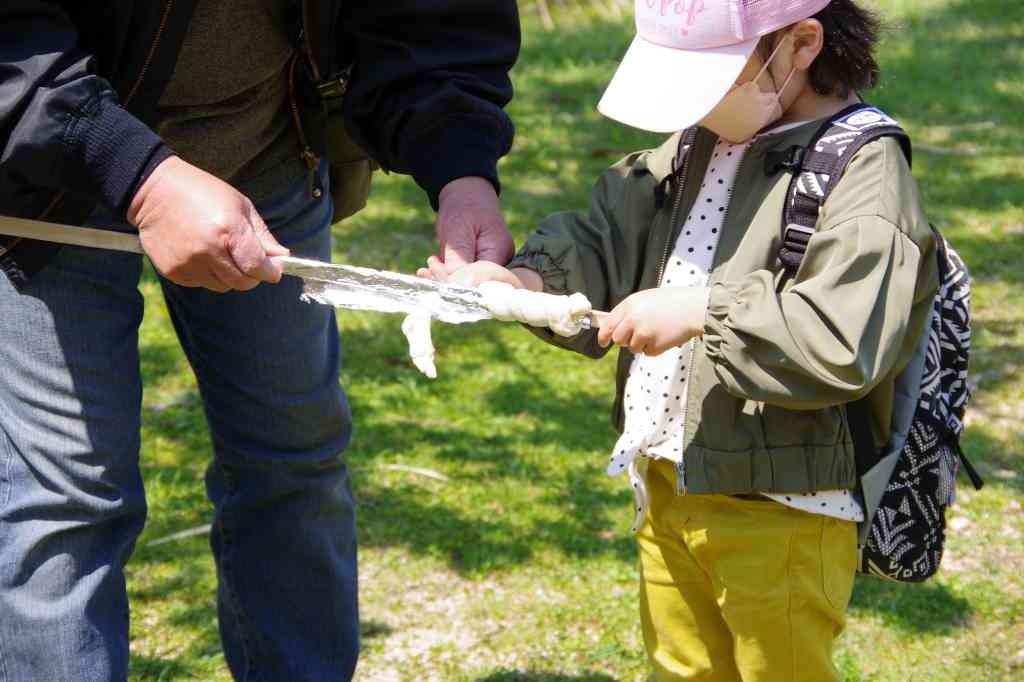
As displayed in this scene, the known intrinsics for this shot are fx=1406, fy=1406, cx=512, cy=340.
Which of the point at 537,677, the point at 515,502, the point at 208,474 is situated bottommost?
the point at 515,502

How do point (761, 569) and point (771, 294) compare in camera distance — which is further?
point (761, 569)

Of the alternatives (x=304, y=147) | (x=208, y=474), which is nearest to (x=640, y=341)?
(x=304, y=147)

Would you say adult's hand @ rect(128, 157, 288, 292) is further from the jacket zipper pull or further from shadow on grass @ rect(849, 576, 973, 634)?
shadow on grass @ rect(849, 576, 973, 634)

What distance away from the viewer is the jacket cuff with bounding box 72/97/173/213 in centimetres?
211

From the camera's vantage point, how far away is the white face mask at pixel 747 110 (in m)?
2.34

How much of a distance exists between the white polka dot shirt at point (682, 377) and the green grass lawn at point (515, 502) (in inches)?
18.6

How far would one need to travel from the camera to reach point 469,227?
8.34ft

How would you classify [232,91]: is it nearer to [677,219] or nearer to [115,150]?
[115,150]

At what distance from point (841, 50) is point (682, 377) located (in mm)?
619

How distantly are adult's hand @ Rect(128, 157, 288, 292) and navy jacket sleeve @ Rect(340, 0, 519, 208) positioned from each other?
528 mm

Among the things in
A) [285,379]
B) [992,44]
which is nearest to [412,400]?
[285,379]

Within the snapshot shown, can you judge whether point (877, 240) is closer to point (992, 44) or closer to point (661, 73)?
point (661, 73)

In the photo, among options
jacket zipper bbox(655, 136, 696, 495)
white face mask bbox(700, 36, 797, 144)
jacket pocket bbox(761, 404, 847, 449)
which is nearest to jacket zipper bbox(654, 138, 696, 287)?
jacket zipper bbox(655, 136, 696, 495)

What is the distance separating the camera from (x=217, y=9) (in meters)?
2.39
